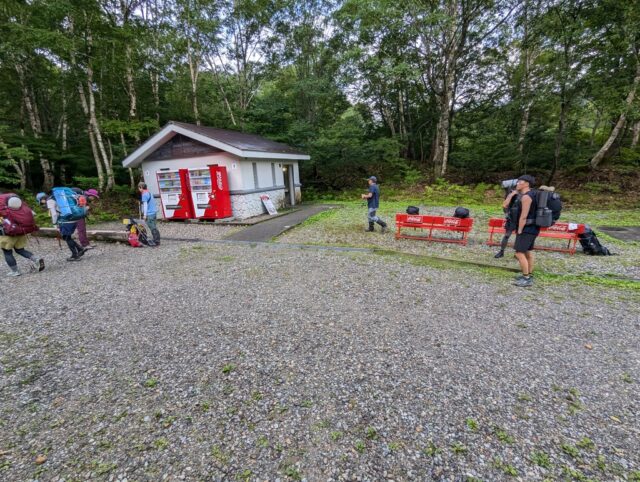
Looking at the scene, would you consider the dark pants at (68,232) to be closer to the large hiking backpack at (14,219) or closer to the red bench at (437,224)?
the large hiking backpack at (14,219)

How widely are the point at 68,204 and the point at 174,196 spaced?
5245 mm

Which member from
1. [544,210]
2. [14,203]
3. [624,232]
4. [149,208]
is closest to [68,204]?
[14,203]

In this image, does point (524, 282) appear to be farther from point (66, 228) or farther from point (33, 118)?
point (33, 118)

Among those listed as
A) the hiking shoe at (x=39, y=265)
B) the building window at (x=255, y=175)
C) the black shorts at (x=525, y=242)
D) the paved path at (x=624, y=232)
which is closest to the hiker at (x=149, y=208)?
the hiking shoe at (x=39, y=265)

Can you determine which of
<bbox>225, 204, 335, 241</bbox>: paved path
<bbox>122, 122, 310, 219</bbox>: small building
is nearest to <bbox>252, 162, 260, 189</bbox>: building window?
<bbox>122, 122, 310, 219</bbox>: small building

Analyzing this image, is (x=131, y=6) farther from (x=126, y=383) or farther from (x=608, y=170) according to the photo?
(x=608, y=170)

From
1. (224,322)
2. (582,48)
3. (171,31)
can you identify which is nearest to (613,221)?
(582,48)

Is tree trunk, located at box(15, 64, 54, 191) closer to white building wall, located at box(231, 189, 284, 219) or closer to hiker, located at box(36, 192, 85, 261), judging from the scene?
hiker, located at box(36, 192, 85, 261)

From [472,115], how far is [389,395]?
22.2 m

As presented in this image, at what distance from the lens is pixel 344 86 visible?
65.1 feet

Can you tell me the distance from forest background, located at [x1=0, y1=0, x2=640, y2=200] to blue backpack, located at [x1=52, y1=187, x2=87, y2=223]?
7490 millimetres

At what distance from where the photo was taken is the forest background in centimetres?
1184

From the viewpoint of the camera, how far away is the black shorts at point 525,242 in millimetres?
4742

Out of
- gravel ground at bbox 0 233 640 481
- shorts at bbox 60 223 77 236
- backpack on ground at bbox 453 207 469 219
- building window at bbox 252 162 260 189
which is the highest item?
building window at bbox 252 162 260 189
